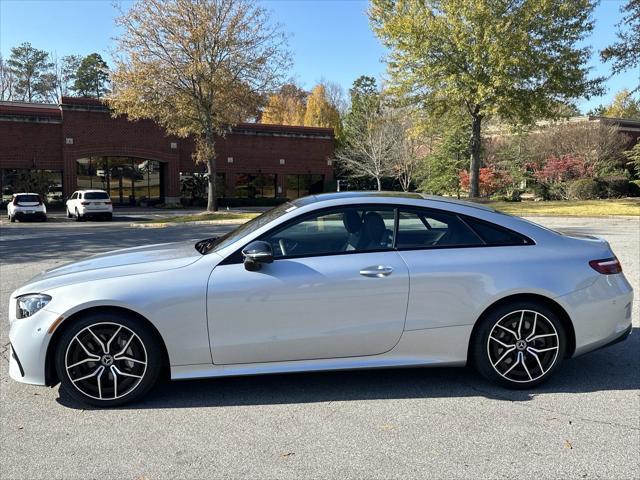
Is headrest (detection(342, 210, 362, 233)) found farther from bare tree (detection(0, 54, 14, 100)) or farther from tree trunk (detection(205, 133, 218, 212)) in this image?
bare tree (detection(0, 54, 14, 100))

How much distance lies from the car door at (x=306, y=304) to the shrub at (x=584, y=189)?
32836 millimetres

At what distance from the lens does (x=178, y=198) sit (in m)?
39.2

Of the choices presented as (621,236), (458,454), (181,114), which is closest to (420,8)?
(181,114)

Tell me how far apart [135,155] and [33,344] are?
120 feet

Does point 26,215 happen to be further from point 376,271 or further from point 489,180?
point 489,180

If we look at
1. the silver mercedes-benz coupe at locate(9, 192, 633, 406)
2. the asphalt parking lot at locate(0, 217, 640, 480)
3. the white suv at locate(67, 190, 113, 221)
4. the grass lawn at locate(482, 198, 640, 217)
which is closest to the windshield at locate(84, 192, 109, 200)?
the white suv at locate(67, 190, 113, 221)

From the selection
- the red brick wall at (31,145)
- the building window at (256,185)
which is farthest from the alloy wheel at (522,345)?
the building window at (256,185)

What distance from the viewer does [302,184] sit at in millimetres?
45688

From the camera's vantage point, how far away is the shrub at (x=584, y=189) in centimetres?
3256

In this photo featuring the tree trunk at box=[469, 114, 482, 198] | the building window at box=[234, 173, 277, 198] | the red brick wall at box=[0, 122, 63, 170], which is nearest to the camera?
the tree trunk at box=[469, 114, 482, 198]

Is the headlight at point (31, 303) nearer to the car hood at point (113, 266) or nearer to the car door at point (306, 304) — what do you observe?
A: the car hood at point (113, 266)

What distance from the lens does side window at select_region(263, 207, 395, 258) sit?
3940mm

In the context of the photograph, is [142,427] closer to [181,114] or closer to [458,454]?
[458,454]

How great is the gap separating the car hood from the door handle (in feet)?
4.07
